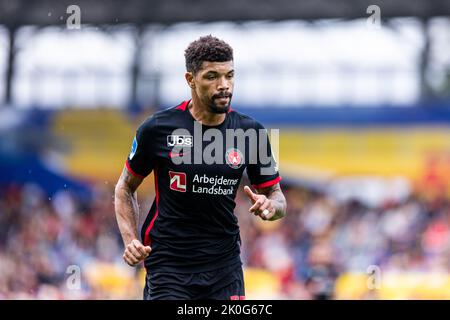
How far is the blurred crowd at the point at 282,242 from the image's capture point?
15.7 metres

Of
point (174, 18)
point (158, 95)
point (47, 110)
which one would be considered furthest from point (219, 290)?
point (174, 18)

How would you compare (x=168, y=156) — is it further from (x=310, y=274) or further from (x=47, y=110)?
(x=47, y=110)

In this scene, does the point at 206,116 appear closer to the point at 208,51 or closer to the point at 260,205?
the point at 208,51

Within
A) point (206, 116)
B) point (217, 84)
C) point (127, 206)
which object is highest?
point (217, 84)

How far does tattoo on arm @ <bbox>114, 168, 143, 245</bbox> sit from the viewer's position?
626 centimetres

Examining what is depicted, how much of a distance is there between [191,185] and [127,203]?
549 millimetres

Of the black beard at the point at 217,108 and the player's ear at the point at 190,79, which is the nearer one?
the black beard at the point at 217,108

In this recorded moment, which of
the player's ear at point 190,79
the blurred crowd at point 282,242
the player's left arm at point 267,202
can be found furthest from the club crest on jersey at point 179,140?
the blurred crowd at point 282,242

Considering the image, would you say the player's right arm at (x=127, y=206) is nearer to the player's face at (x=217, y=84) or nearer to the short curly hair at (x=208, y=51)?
the player's face at (x=217, y=84)

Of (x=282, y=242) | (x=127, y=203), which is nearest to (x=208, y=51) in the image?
(x=127, y=203)

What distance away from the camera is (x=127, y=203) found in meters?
6.30

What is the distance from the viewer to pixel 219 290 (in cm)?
603

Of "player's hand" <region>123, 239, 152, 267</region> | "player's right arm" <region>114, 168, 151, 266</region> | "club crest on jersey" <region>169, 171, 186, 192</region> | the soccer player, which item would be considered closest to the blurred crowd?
"player's right arm" <region>114, 168, 151, 266</region>

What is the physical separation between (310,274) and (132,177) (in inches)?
322
